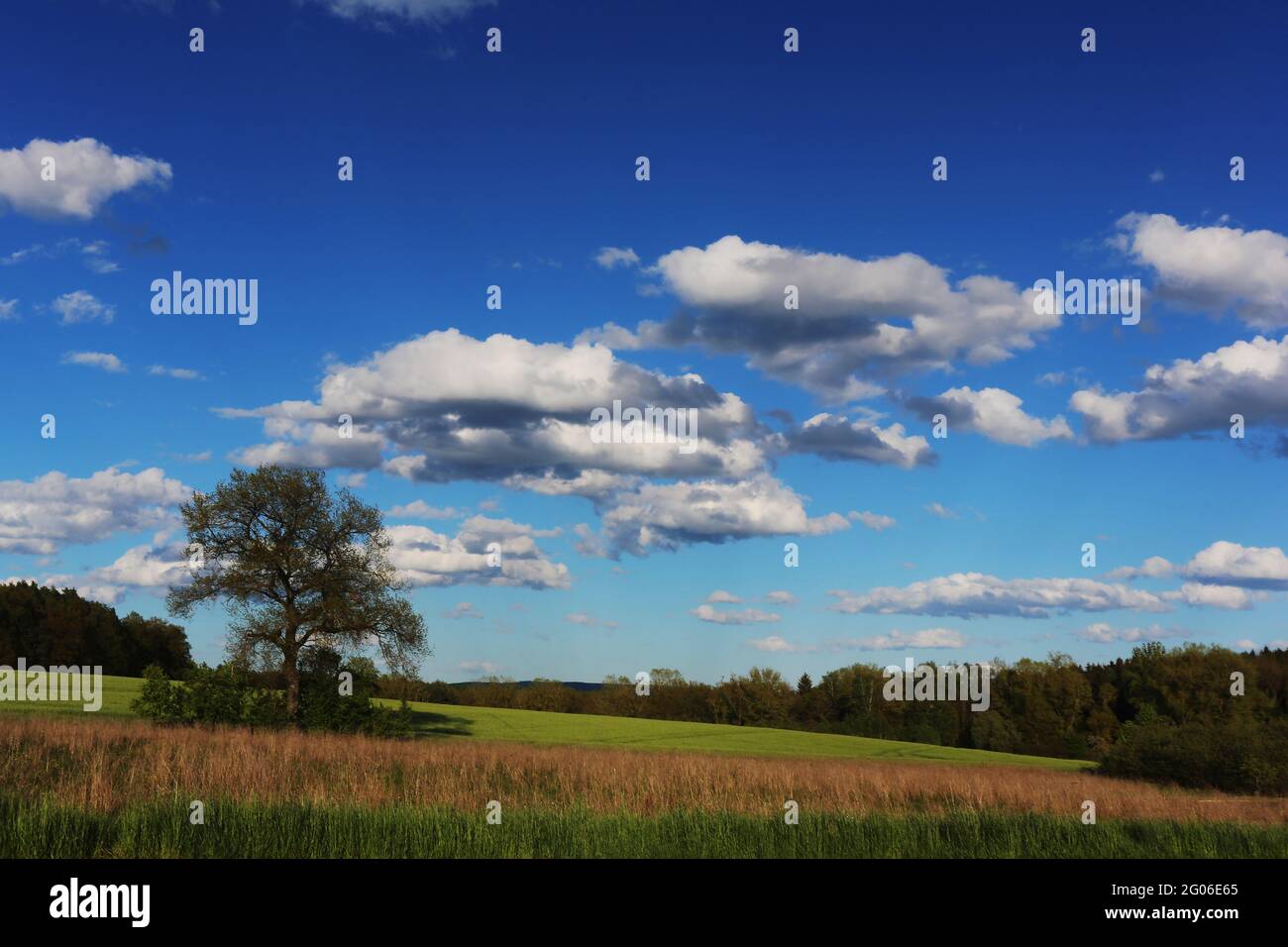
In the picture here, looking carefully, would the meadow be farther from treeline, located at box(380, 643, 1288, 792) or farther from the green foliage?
treeline, located at box(380, 643, 1288, 792)

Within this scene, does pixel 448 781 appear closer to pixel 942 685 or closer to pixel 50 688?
pixel 50 688

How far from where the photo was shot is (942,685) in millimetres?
112938

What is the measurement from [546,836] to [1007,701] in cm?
10561

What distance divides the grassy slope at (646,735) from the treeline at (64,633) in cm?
3977

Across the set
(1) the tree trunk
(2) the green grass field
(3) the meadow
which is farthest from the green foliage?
(2) the green grass field

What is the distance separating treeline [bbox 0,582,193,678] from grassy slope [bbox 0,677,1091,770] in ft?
130

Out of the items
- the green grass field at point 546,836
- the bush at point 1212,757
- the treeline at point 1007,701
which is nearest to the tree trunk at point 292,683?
the green grass field at point 546,836

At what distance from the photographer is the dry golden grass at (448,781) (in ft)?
63.6

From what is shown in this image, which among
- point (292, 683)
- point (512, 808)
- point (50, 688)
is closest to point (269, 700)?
point (292, 683)
